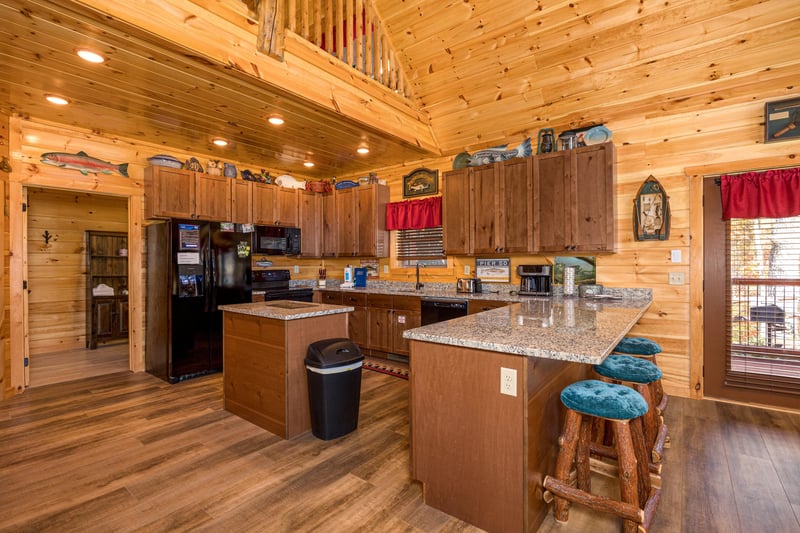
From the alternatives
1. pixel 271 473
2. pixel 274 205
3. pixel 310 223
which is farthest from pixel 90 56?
pixel 310 223

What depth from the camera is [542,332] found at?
1.92 m

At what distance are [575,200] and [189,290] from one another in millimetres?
4255

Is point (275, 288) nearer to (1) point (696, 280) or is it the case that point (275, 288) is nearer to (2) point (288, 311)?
(2) point (288, 311)

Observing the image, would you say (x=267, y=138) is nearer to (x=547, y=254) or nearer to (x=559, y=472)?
(x=547, y=254)

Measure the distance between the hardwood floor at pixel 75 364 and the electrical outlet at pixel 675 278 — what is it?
6.11 metres

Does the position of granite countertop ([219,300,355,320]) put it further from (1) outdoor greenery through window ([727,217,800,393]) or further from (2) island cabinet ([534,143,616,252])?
(1) outdoor greenery through window ([727,217,800,393])

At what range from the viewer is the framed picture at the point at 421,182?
17.3ft

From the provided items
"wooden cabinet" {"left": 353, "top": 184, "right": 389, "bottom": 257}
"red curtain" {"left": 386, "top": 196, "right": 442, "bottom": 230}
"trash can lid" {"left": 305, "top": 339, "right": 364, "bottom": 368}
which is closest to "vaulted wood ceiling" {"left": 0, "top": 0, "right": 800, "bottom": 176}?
"red curtain" {"left": 386, "top": 196, "right": 442, "bottom": 230}

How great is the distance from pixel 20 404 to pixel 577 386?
15.3 ft

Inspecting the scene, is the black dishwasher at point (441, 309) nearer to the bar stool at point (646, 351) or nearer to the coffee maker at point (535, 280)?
the coffee maker at point (535, 280)

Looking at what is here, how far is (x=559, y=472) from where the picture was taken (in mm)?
1790

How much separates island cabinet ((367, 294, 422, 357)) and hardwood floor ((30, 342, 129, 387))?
3065 mm

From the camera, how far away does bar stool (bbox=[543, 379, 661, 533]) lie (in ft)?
5.42

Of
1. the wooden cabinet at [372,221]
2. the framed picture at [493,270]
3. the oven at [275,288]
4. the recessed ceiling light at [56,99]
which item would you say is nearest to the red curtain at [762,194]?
the framed picture at [493,270]
